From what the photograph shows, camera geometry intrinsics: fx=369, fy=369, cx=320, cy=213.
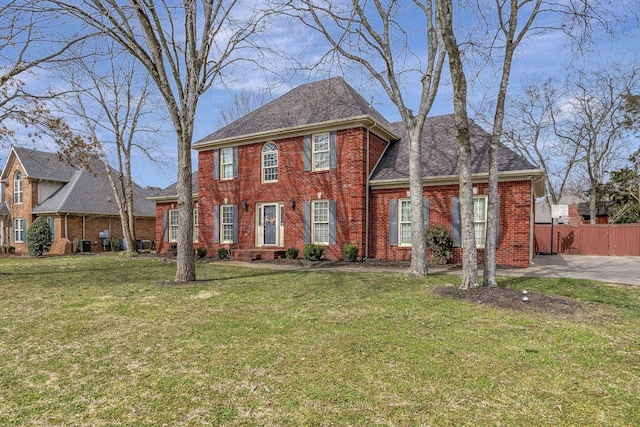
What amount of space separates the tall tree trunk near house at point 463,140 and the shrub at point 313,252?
7.37 metres

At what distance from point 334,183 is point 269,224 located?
12.0 feet

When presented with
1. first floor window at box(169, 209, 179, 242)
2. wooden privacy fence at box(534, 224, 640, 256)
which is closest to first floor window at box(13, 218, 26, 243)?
first floor window at box(169, 209, 179, 242)

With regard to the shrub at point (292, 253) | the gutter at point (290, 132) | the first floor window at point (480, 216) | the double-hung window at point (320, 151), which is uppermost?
the gutter at point (290, 132)

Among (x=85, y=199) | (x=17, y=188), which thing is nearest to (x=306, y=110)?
(x=85, y=199)

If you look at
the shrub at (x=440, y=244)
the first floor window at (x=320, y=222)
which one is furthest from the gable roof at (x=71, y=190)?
the shrub at (x=440, y=244)

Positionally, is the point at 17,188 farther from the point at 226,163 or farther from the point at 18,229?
the point at 226,163

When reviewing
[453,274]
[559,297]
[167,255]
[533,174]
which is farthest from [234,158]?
[559,297]

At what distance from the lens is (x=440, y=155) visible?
1445cm

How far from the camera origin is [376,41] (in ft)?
34.8

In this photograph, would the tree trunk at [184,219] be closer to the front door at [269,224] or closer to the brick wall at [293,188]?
the brick wall at [293,188]

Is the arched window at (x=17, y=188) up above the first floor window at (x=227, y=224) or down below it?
above

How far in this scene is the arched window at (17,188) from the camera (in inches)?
1004

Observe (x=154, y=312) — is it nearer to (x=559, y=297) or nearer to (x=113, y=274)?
(x=113, y=274)

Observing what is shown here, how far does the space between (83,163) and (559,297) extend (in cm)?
1432
